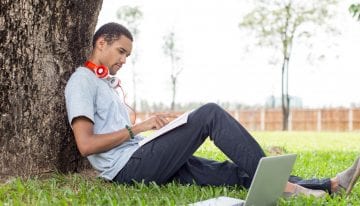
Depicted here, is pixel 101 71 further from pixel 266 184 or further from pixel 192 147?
pixel 266 184

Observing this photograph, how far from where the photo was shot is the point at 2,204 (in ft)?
11.0

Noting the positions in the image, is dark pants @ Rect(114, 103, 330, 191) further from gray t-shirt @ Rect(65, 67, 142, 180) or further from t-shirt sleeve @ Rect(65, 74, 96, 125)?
t-shirt sleeve @ Rect(65, 74, 96, 125)

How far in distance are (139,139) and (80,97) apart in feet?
1.86

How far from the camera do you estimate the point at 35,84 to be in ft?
14.0

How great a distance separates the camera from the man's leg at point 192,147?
363 cm

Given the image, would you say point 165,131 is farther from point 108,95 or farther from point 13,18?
point 13,18

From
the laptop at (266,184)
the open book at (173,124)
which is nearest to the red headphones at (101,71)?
the open book at (173,124)

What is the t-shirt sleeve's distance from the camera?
383 cm

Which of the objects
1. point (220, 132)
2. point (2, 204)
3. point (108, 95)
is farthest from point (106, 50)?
point (2, 204)

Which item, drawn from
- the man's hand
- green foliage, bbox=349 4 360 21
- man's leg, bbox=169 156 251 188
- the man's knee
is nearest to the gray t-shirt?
the man's hand

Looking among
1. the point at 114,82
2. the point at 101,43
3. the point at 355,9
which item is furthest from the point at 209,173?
the point at 355,9

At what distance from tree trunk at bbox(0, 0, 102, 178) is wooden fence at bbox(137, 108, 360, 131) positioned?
76.0ft

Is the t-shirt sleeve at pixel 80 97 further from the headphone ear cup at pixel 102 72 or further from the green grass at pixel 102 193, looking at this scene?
the green grass at pixel 102 193

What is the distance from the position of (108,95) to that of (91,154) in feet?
1.41
